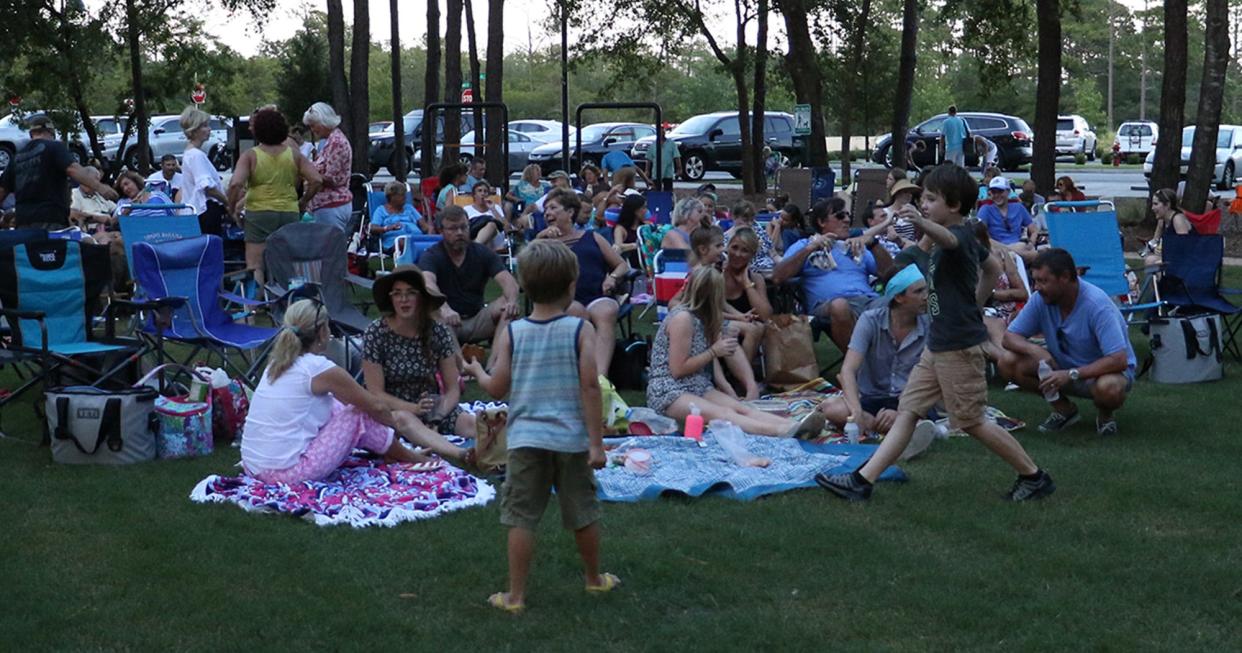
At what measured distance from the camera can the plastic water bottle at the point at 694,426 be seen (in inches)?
315

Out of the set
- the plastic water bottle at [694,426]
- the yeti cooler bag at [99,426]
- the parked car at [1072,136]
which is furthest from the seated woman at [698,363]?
the parked car at [1072,136]

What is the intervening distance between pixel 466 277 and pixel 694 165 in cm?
2507

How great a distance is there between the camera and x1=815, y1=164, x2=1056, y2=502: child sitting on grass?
6.14 m

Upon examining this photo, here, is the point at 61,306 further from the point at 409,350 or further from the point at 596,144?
the point at 596,144

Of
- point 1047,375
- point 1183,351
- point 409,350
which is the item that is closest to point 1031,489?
point 1047,375

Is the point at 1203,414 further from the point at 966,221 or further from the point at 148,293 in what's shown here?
the point at 148,293

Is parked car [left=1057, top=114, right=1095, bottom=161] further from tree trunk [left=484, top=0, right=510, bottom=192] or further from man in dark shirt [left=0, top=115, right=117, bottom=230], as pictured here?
man in dark shirt [left=0, top=115, right=117, bottom=230]

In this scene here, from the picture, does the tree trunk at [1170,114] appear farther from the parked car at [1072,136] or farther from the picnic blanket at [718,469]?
the parked car at [1072,136]

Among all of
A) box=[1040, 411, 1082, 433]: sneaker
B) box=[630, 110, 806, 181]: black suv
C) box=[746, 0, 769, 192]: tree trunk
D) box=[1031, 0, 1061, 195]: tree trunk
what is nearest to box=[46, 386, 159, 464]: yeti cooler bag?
box=[1040, 411, 1082, 433]: sneaker

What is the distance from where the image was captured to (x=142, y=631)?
16.1ft

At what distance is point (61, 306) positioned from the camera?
8.44 m

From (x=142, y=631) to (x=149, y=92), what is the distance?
23.2 m

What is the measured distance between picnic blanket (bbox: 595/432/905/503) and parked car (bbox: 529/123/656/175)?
27046mm

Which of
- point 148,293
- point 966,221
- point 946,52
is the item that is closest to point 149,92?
point 946,52
